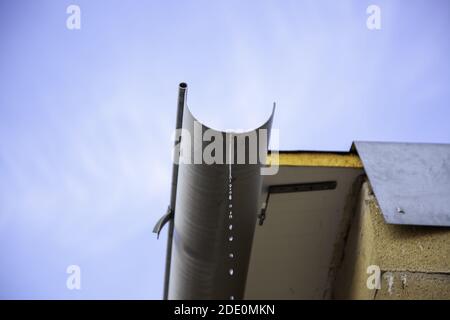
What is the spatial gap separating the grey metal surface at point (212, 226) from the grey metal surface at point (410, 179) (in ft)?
3.24

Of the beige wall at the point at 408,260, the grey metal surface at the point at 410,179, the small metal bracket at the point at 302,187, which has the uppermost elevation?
the grey metal surface at the point at 410,179

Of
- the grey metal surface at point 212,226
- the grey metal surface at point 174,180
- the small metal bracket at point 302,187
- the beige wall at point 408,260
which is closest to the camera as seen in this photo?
the grey metal surface at point 212,226

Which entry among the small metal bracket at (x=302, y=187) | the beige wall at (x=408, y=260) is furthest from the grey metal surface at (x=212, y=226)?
the beige wall at (x=408, y=260)

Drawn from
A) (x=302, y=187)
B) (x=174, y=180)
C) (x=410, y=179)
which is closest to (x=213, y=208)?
(x=174, y=180)

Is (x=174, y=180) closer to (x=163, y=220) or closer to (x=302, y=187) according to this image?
→ (x=163, y=220)

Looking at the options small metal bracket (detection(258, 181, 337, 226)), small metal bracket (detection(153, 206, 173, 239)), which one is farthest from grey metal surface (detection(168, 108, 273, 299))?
small metal bracket (detection(258, 181, 337, 226))

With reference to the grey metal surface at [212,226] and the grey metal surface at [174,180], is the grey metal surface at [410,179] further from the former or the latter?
the grey metal surface at [174,180]

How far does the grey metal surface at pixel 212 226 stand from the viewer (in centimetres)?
382

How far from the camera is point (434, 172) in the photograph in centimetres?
453

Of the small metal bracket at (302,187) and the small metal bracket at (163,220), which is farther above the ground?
the small metal bracket at (302,187)

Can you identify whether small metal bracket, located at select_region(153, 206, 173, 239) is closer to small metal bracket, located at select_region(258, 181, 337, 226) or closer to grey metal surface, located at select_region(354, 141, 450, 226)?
small metal bracket, located at select_region(258, 181, 337, 226)

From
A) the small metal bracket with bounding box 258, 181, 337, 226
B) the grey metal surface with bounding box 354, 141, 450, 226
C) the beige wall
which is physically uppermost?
the grey metal surface with bounding box 354, 141, 450, 226

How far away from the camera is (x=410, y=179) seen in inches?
177

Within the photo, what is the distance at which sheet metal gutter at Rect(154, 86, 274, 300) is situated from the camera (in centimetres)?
365
